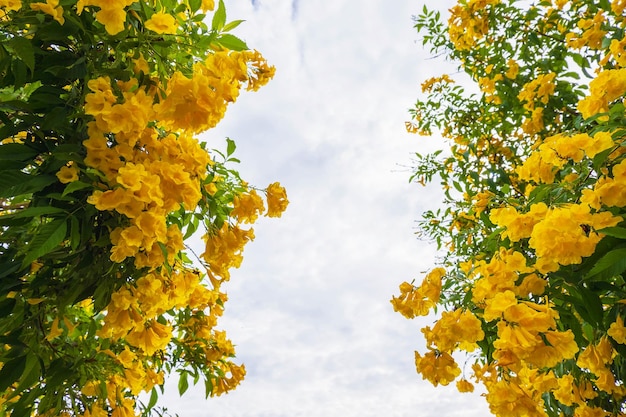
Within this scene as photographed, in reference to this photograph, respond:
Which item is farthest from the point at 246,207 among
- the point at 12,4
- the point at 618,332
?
the point at 618,332

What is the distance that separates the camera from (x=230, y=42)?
131cm

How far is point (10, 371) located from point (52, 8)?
3.10ft

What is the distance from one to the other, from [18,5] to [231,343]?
6.11 feet

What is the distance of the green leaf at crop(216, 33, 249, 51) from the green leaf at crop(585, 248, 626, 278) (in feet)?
3.55

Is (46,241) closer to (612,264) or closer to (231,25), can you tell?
(231,25)

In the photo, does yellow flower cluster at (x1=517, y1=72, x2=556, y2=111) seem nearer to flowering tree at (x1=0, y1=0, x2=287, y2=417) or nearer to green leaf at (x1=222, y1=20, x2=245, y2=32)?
flowering tree at (x1=0, y1=0, x2=287, y2=417)

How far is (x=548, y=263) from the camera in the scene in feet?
3.63

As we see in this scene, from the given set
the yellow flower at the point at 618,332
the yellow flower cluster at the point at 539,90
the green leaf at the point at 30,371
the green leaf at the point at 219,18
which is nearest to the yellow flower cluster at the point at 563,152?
the yellow flower at the point at 618,332

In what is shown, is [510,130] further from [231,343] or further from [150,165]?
[150,165]

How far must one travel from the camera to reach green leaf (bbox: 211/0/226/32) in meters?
1.26

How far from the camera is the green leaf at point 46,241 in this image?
38.4 inches

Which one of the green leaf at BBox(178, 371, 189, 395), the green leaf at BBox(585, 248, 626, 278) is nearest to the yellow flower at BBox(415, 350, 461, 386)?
the green leaf at BBox(585, 248, 626, 278)

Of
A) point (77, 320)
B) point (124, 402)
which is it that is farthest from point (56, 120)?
point (124, 402)

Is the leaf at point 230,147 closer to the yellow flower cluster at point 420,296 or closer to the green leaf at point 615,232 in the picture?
the yellow flower cluster at point 420,296
